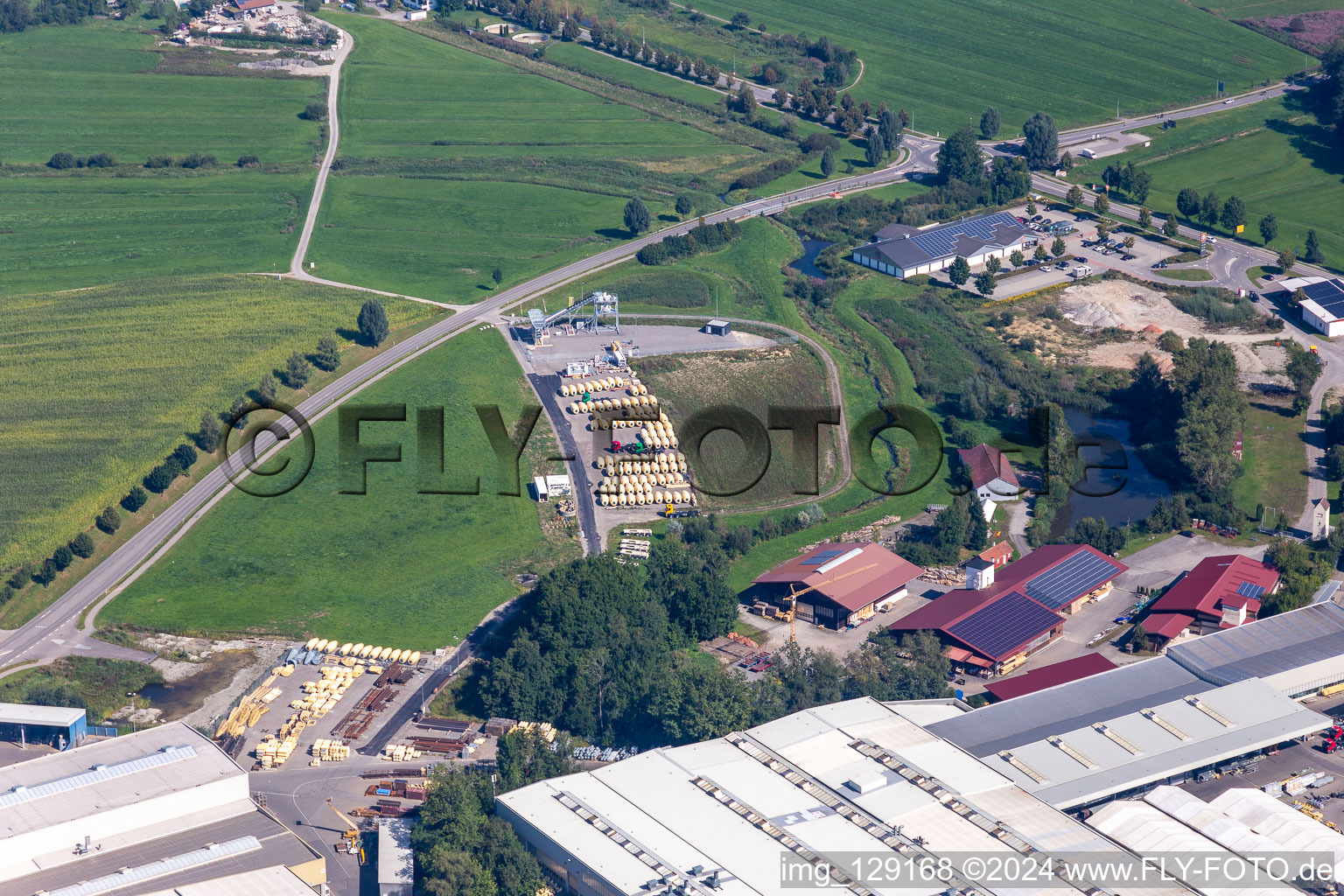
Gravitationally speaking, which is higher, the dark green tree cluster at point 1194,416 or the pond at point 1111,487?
the dark green tree cluster at point 1194,416

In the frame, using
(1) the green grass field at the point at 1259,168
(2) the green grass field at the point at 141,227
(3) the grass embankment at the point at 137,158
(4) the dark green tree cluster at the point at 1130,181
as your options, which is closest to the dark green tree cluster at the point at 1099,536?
(1) the green grass field at the point at 1259,168

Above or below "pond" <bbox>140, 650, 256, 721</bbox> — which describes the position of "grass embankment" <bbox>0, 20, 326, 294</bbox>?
above

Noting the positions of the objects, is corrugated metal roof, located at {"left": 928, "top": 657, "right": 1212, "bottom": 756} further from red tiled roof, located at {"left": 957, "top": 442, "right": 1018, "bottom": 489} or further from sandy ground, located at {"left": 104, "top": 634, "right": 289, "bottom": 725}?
sandy ground, located at {"left": 104, "top": 634, "right": 289, "bottom": 725}

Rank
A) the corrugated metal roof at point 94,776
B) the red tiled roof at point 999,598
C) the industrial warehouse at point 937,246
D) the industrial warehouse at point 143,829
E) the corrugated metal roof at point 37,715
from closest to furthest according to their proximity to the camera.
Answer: the industrial warehouse at point 143,829 < the corrugated metal roof at point 94,776 < the corrugated metal roof at point 37,715 < the red tiled roof at point 999,598 < the industrial warehouse at point 937,246

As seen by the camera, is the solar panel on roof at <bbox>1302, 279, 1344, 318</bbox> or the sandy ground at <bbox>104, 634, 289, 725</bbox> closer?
the sandy ground at <bbox>104, 634, 289, 725</bbox>

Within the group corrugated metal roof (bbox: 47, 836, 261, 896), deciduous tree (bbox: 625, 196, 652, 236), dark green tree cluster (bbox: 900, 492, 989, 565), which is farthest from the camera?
deciduous tree (bbox: 625, 196, 652, 236)

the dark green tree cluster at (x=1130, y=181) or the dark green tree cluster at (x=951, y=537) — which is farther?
the dark green tree cluster at (x=1130, y=181)

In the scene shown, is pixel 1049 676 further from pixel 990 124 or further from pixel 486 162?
pixel 990 124

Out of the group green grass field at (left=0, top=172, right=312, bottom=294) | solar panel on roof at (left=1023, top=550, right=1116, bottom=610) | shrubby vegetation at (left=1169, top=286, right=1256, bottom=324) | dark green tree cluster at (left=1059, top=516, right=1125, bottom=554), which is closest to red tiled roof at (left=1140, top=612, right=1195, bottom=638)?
solar panel on roof at (left=1023, top=550, right=1116, bottom=610)

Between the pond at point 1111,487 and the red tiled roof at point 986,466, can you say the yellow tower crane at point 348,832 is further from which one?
the pond at point 1111,487
